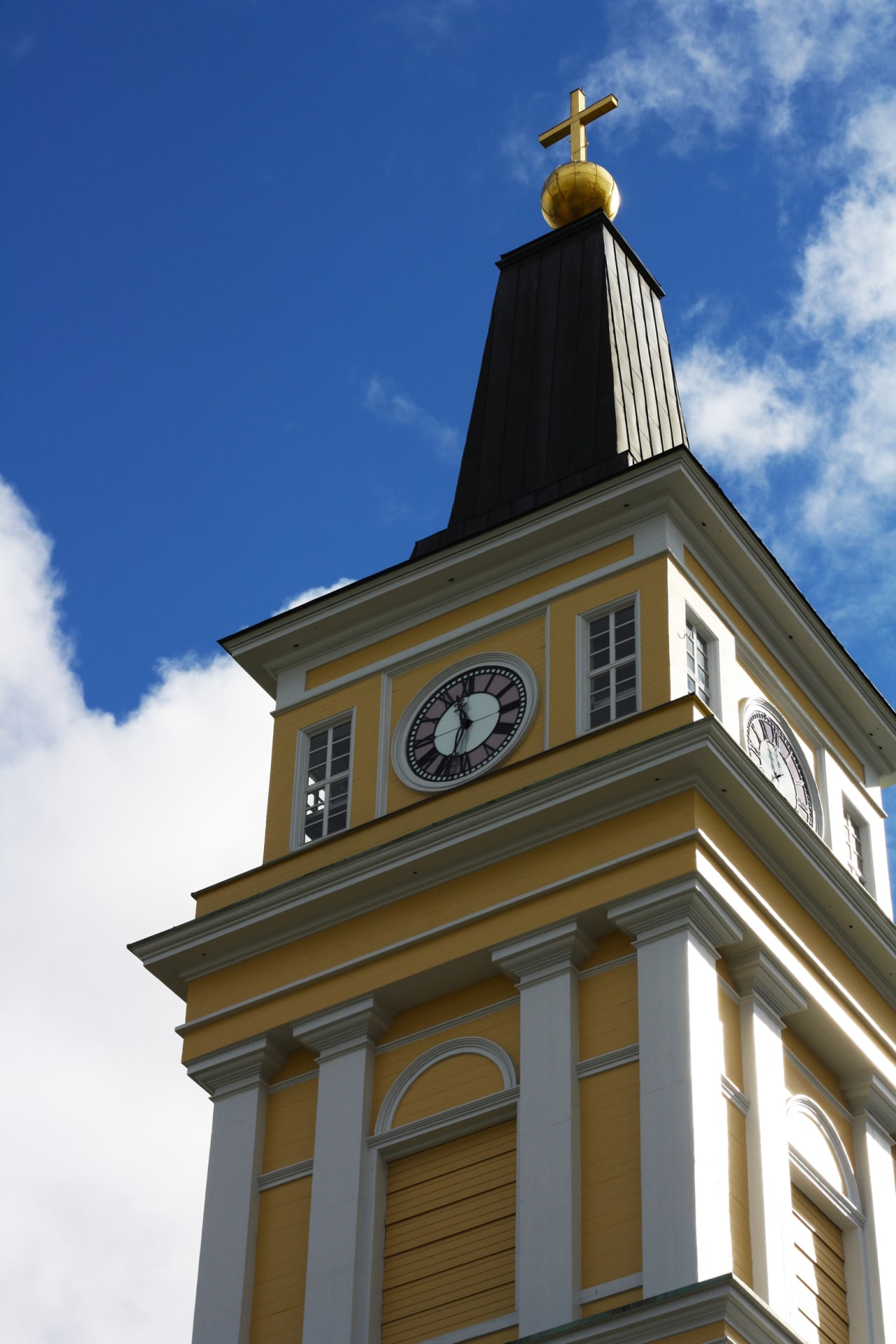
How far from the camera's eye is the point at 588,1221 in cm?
2905

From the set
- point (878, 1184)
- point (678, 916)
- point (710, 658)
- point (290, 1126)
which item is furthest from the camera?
point (710, 658)

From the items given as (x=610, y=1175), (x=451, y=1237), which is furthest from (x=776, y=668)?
(x=451, y=1237)

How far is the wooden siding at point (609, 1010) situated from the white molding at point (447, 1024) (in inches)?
42.3

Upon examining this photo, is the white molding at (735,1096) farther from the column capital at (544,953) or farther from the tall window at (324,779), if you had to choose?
the tall window at (324,779)

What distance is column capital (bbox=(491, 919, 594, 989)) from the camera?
3134cm

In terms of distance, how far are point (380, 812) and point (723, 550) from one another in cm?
570

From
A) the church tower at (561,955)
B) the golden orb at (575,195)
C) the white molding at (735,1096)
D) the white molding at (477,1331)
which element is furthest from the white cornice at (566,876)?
the golden orb at (575,195)

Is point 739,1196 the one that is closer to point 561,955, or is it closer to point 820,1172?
point 820,1172

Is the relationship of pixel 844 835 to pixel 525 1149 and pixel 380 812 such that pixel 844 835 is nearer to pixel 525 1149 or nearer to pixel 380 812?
pixel 380 812

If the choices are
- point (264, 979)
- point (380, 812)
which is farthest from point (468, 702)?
point (264, 979)

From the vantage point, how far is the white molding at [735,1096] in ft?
98.7

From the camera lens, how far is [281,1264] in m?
31.2

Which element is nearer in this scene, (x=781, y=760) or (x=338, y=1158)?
(x=338, y=1158)

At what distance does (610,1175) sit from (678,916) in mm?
3187
